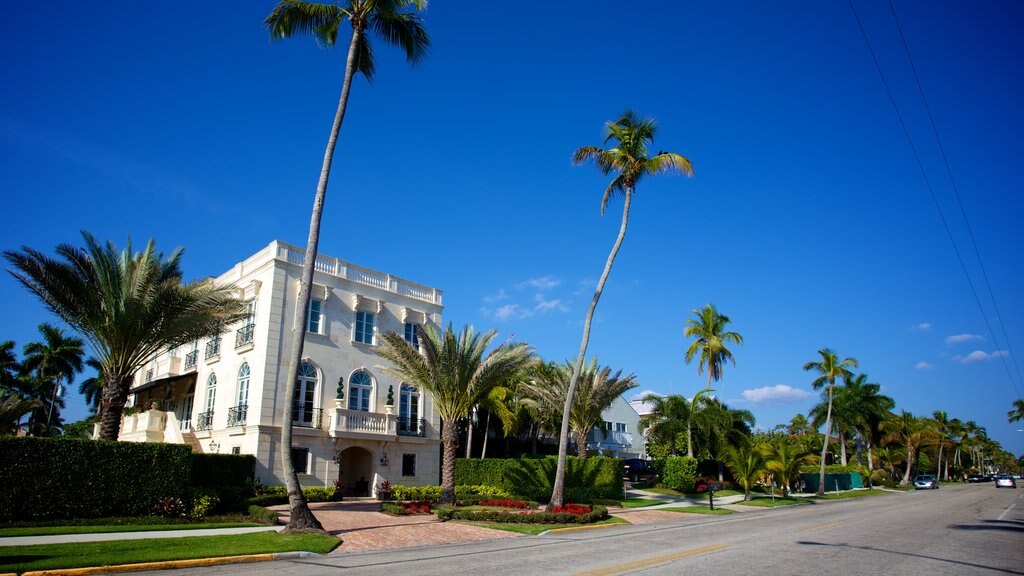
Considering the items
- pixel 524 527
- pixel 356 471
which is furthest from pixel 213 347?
pixel 524 527

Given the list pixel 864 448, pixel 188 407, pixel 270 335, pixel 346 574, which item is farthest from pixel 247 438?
pixel 864 448

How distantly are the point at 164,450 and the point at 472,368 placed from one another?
11.9 m

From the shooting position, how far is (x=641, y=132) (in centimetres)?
2655

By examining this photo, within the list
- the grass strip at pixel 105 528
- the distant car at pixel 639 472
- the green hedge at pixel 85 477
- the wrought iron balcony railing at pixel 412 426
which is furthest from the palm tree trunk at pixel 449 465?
the distant car at pixel 639 472

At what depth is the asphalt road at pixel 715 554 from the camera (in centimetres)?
1118

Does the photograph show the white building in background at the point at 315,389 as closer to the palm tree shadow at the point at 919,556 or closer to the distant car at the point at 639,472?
the distant car at the point at 639,472

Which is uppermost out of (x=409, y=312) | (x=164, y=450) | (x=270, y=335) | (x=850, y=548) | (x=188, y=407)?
(x=409, y=312)

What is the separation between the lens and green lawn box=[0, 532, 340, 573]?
11211 mm

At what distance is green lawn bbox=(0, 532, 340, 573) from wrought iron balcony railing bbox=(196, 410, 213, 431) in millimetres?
18704

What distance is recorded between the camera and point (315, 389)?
31.6 m

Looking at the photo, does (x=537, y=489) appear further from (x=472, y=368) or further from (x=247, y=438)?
(x=247, y=438)

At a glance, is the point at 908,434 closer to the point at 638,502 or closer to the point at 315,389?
the point at 638,502

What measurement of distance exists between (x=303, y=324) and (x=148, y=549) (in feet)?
23.9

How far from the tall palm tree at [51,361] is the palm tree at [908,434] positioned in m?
86.0
